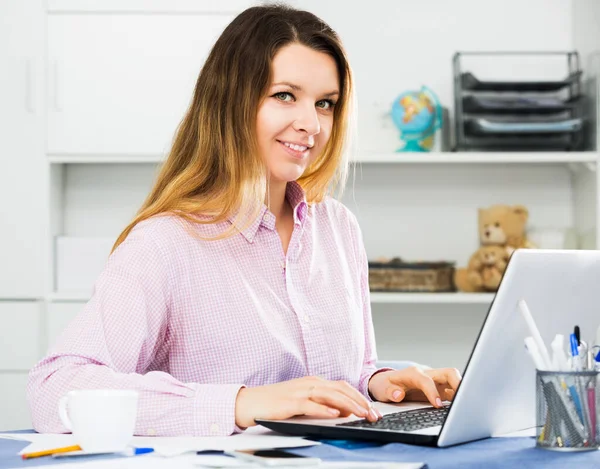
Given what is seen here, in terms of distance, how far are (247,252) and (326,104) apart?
1.06 ft

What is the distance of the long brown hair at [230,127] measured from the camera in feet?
5.21

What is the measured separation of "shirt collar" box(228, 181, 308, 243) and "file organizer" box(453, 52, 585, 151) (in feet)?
4.28

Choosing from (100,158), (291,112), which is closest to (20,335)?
(100,158)

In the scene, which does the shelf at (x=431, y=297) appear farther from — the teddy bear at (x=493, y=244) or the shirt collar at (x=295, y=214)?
the shirt collar at (x=295, y=214)

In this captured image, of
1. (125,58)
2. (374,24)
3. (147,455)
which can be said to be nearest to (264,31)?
(147,455)

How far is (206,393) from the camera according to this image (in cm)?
125

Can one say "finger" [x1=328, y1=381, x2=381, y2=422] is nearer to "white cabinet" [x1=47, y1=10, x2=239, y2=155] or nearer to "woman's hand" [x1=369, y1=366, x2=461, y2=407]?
"woman's hand" [x1=369, y1=366, x2=461, y2=407]

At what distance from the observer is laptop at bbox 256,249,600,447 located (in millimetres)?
1043

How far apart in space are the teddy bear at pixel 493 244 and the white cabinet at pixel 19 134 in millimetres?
1350

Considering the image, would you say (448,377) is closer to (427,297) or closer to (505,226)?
(427,297)

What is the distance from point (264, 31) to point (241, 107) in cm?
15

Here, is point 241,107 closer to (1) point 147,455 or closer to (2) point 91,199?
(1) point 147,455

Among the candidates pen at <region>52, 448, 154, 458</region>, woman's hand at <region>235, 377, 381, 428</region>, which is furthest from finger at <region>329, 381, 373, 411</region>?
pen at <region>52, 448, 154, 458</region>

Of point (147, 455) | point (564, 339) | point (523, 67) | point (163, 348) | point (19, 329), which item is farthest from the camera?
point (523, 67)
